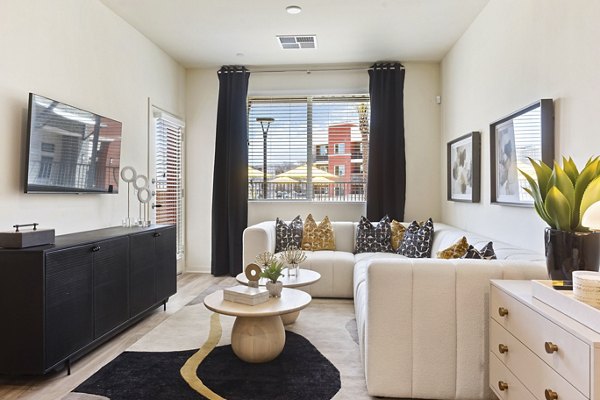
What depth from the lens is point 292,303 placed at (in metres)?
2.70

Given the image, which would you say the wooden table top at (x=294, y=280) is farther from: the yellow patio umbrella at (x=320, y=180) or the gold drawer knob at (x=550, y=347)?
the yellow patio umbrella at (x=320, y=180)

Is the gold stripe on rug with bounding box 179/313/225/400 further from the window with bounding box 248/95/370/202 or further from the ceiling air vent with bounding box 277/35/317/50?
the ceiling air vent with bounding box 277/35/317/50

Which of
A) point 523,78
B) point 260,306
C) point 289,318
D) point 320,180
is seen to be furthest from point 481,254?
point 320,180

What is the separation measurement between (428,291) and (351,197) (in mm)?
3474

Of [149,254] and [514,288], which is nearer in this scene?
[514,288]

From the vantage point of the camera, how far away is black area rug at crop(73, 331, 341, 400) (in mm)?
2309

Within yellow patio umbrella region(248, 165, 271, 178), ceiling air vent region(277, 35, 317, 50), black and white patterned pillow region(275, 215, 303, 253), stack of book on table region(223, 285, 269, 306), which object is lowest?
stack of book on table region(223, 285, 269, 306)

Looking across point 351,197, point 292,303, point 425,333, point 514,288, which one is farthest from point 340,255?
point 514,288

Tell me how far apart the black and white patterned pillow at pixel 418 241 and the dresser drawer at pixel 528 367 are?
2194 mm

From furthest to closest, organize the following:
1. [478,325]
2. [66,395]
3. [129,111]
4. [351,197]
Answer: [351,197], [129,111], [66,395], [478,325]

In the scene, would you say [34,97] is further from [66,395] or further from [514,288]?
[514,288]

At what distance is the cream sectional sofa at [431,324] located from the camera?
217 cm

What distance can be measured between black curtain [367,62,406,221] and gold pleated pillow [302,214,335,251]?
749 mm

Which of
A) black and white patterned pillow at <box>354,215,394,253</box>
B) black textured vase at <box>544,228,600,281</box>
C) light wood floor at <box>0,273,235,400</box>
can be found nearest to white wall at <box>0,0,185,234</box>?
light wood floor at <box>0,273,235,400</box>
